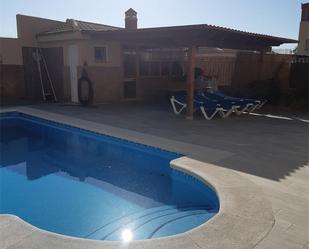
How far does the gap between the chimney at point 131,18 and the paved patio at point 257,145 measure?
13.4 ft

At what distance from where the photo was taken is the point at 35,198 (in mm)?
5305

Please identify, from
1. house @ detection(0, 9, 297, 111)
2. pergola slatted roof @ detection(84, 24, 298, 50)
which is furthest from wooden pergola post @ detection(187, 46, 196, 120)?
house @ detection(0, 9, 297, 111)

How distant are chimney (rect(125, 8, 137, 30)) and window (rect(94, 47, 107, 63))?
1707 millimetres

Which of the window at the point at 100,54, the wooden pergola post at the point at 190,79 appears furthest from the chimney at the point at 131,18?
the wooden pergola post at the point at 190,79

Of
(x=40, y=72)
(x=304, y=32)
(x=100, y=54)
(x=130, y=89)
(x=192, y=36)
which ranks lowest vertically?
(x=130, y=89)

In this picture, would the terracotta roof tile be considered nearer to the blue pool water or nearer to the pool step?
the blue pool water

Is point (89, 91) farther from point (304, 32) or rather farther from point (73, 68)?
point (304, 32)

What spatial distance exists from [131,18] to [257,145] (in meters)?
9.44

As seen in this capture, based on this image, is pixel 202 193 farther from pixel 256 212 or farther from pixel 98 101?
pixel 98 101

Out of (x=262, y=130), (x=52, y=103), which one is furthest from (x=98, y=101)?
(x=262, y=130)

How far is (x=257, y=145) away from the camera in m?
6.93

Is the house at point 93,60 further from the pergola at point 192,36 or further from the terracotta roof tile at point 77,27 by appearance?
the pergola at point 192,36

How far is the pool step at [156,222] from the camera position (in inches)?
160

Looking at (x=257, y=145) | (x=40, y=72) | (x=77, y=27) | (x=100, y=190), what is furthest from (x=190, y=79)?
(x=40, y=72)
